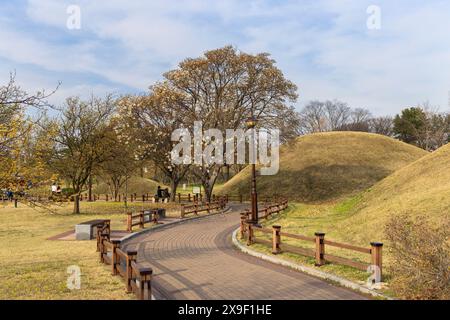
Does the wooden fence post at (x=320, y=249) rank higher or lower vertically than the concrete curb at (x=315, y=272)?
higher

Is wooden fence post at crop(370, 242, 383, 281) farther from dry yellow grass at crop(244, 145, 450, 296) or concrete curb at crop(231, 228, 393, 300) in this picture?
concrete curb at crop(231, 228, 393, 300)

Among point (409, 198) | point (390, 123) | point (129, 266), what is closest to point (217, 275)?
point (129, 266)

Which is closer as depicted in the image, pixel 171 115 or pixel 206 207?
pixel 206 207

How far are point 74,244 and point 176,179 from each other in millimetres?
26722

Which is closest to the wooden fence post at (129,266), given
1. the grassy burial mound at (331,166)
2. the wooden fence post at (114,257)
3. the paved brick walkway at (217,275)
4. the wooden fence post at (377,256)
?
the paved brick walkway at (217,275)

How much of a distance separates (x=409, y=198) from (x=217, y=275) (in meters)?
13.2

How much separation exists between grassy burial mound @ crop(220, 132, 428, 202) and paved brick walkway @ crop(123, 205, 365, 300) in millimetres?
29761

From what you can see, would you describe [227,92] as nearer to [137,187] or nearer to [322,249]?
[322,249]

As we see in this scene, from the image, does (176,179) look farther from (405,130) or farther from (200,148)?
(405,130)

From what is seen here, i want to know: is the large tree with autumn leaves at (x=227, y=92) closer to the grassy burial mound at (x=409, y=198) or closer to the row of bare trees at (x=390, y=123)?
the grassy burial mound at (x=409, y=198)

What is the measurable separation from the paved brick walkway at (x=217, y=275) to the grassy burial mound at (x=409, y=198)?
6478 millimetres

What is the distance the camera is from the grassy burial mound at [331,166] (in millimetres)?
48500

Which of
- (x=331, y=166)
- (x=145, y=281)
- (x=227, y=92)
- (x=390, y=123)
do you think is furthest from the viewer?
(x=390, y=123)

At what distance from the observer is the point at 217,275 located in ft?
34.4
